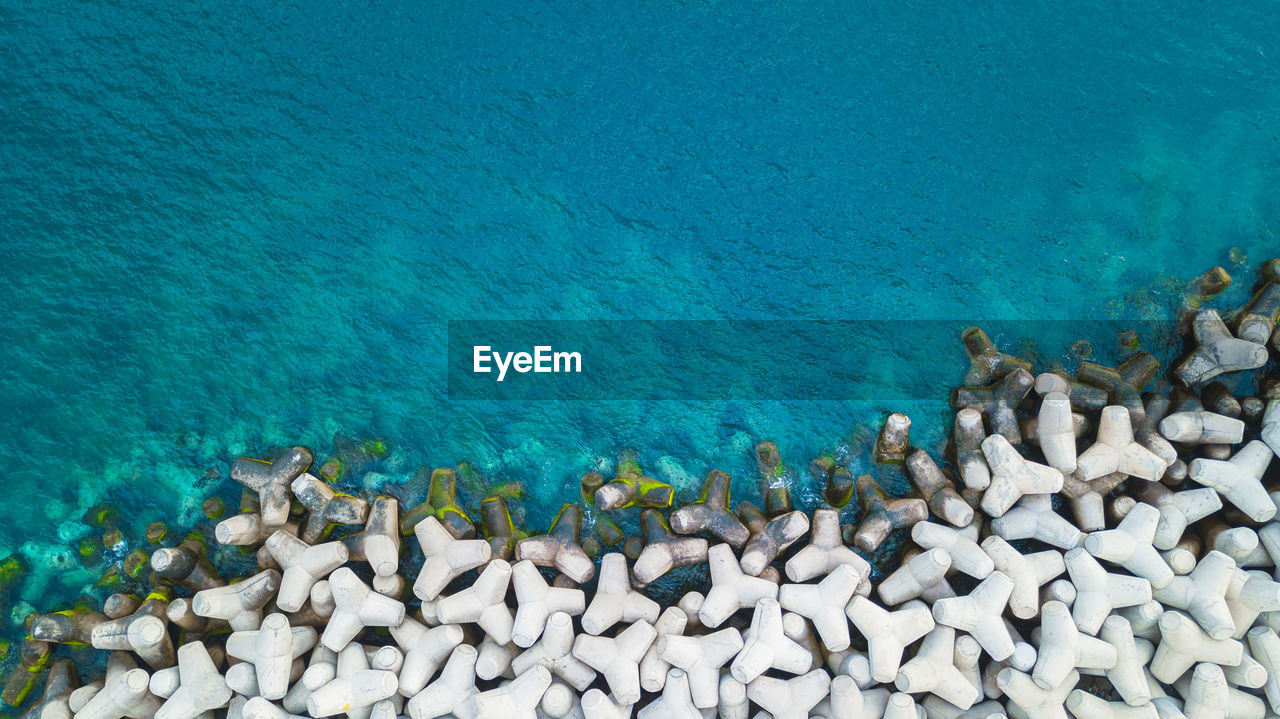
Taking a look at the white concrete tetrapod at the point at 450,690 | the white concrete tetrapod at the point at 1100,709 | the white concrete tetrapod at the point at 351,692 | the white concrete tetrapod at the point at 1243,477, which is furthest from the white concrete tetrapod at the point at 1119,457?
the white concrete tetrapod at the point at 351,692

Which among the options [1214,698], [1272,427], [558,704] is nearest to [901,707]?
[1214,698]

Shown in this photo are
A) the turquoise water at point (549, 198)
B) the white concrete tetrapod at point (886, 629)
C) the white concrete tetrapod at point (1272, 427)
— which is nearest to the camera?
the white concrete tetrapod at point (886, 629)

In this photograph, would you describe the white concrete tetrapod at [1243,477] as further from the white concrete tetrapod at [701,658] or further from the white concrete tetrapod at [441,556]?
the white concrete tetrapod at [441,556]

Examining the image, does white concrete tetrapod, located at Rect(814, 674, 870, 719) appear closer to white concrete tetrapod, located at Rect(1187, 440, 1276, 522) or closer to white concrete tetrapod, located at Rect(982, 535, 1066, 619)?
white concrete tetrapod, located at Rect(982, 535, 1066, 619)

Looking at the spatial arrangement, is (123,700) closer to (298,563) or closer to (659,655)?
(298,563)

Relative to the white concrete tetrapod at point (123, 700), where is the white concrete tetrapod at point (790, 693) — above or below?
above

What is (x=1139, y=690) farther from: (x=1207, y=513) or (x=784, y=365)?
(x=784, y=365)
